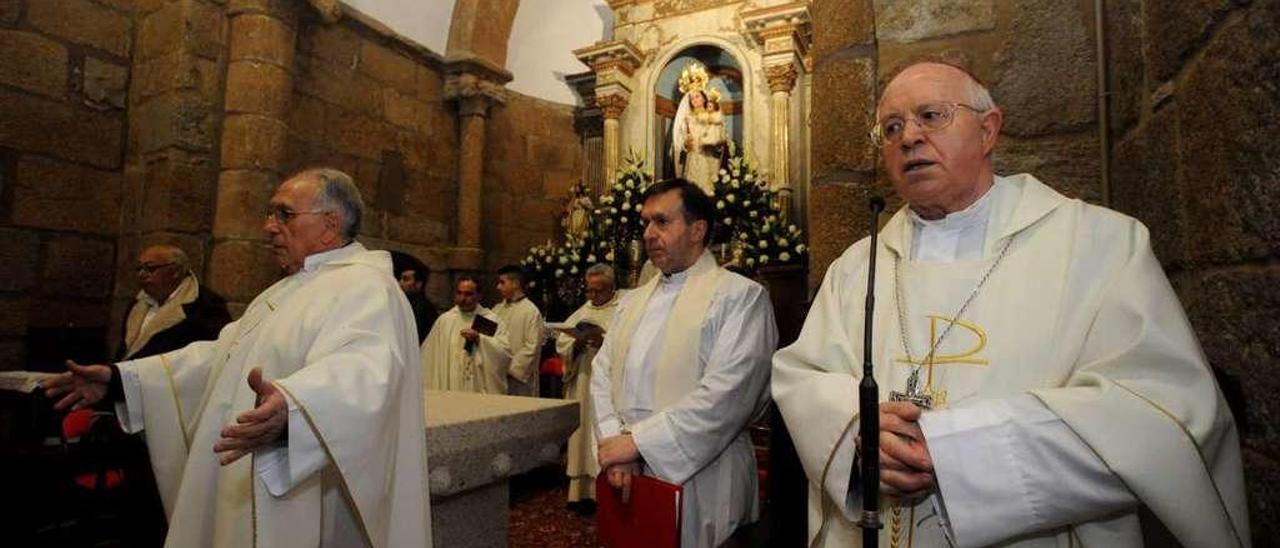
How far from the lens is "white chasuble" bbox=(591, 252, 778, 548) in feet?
7.35

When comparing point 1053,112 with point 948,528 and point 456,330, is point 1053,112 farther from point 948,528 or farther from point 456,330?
point 456,330

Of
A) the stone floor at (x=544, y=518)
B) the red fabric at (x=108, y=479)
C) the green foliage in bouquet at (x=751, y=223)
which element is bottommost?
the stone floor at (x=544, y=518)

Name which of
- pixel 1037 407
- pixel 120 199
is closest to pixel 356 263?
pixel 1037 407

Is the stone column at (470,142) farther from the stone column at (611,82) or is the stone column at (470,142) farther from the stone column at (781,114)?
the stone column at (781,114)

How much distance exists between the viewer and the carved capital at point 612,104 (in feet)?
28.0

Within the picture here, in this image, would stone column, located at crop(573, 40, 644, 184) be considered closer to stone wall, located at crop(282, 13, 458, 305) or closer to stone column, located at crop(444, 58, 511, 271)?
stone column, located at crop(444, 58, 511, 271)

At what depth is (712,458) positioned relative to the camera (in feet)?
7.45

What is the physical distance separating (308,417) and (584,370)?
13.0 feet

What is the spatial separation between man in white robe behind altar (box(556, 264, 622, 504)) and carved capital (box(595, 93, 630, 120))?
3282 millimetres

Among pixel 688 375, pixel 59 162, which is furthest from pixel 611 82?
pixel 688 375

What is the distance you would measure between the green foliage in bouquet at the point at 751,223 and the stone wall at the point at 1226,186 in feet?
14.0

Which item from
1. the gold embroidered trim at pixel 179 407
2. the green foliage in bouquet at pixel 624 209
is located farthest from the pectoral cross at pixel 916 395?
the green foliage in bouquet at pixel 624 209

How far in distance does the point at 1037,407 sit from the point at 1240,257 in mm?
638

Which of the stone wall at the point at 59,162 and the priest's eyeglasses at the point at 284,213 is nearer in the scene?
the priest's eyeglasses at the point at 284,213
